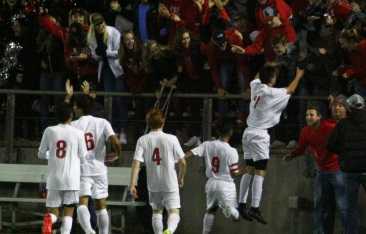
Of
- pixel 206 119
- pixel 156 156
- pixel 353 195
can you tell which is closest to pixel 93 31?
pixel 206 119

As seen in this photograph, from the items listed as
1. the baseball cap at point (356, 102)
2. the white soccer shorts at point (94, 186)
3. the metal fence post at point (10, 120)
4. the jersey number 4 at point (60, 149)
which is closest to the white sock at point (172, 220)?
the white soccer shorts at point (94, 186)

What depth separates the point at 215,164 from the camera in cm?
1962

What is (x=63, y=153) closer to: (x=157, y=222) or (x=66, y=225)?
(x=66, y=225)

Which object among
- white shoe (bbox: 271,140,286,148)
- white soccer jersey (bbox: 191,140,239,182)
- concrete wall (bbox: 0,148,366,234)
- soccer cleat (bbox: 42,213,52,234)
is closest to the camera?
soccer cleat (bbox: 42,213,52,234)

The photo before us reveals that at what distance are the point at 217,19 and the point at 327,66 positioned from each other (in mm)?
2085

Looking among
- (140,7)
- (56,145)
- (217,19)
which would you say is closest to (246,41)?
(217,19)

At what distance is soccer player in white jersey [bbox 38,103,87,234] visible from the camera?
59.6 feet

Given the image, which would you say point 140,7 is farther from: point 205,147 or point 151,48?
point 205,147

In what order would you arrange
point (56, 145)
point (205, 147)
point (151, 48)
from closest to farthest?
point (56, 145) → point (205, 147) → point (151, 48)

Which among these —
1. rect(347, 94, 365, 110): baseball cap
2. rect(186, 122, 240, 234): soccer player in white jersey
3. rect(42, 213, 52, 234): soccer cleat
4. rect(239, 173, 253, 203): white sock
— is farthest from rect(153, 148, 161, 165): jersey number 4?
rect(347, 94, 365, 110): baseball cap

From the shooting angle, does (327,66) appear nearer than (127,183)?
Yes

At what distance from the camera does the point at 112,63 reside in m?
21.4

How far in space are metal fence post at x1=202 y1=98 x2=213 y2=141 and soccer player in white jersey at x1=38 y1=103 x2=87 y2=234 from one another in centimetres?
343

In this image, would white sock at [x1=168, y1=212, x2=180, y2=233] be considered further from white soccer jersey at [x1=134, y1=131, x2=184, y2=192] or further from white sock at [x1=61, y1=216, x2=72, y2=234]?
white sock at [x1=61, y1=216, x2=72, y2=234]
